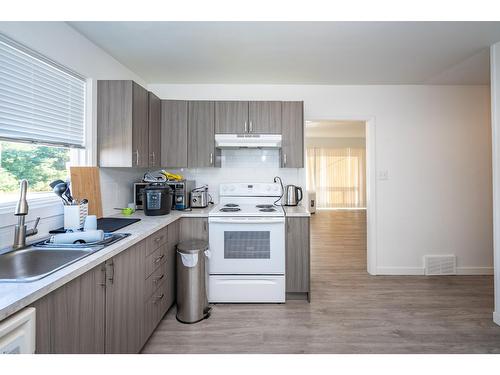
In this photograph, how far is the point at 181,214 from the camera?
237 cm

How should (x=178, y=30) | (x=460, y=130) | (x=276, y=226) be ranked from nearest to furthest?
1. (x=178, y=30)
2. (x=276, y=226)
3. (x=460, y=130)

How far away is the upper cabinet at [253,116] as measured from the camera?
8.94 feet

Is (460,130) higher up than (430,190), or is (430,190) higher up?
(460,130)

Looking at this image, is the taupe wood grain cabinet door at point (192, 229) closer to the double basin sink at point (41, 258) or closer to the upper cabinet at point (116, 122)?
the upper cabinet at point (116, 122)

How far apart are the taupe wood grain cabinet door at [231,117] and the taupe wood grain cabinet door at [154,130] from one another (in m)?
0.64

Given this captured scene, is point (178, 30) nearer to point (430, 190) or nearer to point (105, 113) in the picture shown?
point (105, 113)

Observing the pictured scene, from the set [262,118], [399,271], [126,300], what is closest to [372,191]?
[399,271]

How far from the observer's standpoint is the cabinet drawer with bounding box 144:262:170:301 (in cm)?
170

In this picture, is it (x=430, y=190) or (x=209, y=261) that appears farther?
(x=430, y=190)

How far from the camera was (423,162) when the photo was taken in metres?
3.06

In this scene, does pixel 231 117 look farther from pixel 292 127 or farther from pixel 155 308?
pixel 155 308

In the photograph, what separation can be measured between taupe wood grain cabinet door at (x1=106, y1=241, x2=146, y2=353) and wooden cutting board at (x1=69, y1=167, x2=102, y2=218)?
0.70m

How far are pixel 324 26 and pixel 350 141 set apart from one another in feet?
23.5

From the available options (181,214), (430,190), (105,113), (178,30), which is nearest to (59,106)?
(105,113)
